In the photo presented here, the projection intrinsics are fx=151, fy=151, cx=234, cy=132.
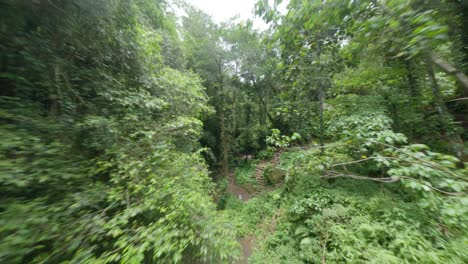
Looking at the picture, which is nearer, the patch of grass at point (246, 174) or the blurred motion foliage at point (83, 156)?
the blurred motion foliage at point (83, 156)

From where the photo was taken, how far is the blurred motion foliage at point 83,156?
50.1 inches

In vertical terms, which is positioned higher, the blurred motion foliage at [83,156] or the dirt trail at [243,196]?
the blurred motion foliage at [83,156]

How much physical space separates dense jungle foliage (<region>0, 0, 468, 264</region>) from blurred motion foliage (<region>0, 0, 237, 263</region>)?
0.05 ft

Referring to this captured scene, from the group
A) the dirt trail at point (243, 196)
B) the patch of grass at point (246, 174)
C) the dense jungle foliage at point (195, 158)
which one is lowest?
the dirt trail at point (243, 196)

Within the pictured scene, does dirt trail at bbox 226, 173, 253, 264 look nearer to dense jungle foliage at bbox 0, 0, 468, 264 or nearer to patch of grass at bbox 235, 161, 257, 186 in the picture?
dense jungle foliage at bbox 0, 0, 468, 264

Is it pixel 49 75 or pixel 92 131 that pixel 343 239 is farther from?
pixel 49 75

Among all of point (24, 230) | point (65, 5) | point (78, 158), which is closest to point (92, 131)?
point (78, 158)

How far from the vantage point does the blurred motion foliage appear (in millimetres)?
1272

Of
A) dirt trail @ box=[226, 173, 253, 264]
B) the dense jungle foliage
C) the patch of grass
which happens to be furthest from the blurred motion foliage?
the patch of grass

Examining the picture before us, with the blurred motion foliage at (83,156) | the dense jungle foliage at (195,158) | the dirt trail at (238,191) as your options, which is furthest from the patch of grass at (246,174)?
the blurred motion foliage at (83,156)

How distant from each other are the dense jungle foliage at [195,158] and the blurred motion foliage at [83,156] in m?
0.02

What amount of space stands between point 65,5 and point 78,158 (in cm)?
210

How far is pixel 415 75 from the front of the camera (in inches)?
142

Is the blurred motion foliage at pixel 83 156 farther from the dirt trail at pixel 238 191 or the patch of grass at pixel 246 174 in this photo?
the patch of grass at pixel 246 174
